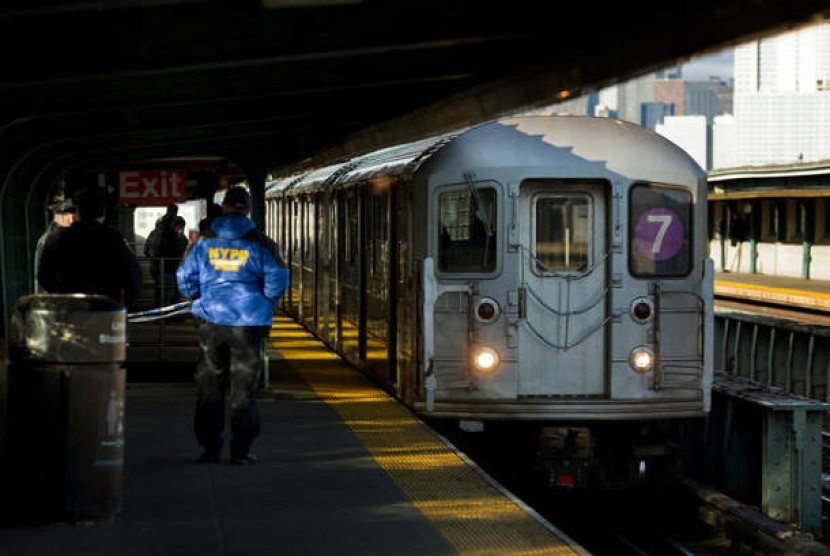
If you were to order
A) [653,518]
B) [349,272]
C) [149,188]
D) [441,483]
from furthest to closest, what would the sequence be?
1. [149,188]
2. [349,272]
3. [653,518]
4. [441,483]

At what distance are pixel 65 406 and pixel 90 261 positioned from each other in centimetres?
151

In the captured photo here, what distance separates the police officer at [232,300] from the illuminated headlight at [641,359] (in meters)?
3.16

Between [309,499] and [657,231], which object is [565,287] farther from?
[309,499]

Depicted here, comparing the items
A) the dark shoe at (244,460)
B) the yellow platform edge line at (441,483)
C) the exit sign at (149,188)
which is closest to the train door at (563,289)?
the yellow platform edge line at (441,483)

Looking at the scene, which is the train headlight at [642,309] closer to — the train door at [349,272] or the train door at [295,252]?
the train door at [349,272]

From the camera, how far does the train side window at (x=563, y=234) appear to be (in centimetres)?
1158

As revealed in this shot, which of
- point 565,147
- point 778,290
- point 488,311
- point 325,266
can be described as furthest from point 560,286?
point 778,290

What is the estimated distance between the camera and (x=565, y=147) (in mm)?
11609

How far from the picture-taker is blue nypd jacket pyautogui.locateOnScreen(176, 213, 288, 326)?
9.56m

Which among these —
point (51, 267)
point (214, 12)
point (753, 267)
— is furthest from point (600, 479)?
point (753, 267)

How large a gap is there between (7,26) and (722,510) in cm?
718

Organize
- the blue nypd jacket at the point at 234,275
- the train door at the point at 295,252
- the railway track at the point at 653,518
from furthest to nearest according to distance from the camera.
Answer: the train door at the point at 295,252 < the railway track at the point at 653,518 < the blue nypd jacket at the point at 234,275

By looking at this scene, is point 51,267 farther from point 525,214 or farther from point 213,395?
point 525,214

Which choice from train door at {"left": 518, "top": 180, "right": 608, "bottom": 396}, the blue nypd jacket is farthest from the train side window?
the blue nypd jacket
